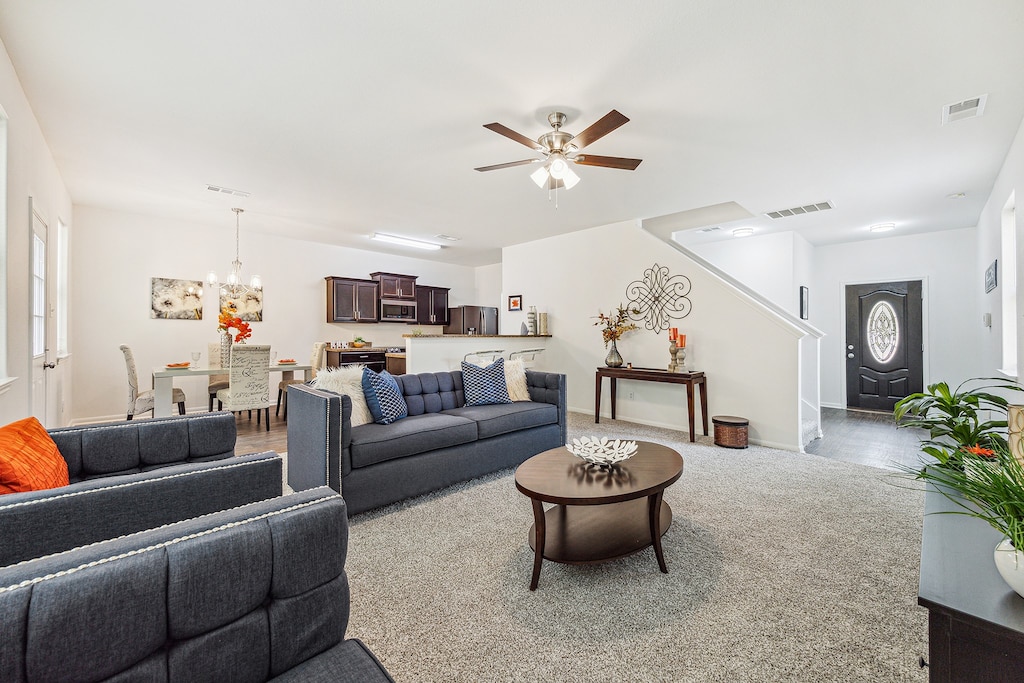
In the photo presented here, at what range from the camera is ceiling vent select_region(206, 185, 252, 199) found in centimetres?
440

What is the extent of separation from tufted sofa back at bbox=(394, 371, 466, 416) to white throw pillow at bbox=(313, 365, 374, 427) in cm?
41

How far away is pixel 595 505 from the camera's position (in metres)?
2.17

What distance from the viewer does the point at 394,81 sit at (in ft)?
8.39

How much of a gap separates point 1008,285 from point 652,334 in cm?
309

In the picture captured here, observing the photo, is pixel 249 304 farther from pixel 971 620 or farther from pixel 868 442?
pixel 868 442

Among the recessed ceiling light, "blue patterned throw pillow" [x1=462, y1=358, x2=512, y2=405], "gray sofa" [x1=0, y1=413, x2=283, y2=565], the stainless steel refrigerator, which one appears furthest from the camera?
the stainless steel refrigerator

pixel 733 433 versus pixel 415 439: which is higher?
pixel 415 439

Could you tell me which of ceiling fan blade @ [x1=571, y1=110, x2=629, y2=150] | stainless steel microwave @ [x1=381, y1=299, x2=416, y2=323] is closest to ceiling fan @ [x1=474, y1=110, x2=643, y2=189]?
ceiling fan blade @ [x1=571, y1=110, x2=629, y2=150]

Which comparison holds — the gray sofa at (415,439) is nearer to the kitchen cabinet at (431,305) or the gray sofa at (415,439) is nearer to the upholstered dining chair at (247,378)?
the upholstered dining chair at (247,378)

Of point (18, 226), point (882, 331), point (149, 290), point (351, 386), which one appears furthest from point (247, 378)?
point (882, 331)

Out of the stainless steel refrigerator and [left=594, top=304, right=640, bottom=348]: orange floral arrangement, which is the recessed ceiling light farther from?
[left=594, top=304, right=640, bottom=348]: orange floral arrangement

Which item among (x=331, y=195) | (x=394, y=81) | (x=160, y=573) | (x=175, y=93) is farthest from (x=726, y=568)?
(x=331, y=195)

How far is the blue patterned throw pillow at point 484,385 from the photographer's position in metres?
3.91

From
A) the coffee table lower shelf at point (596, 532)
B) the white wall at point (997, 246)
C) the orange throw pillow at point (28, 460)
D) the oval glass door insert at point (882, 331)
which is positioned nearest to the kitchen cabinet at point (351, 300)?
the orange throw pillow at point (28, 460)
